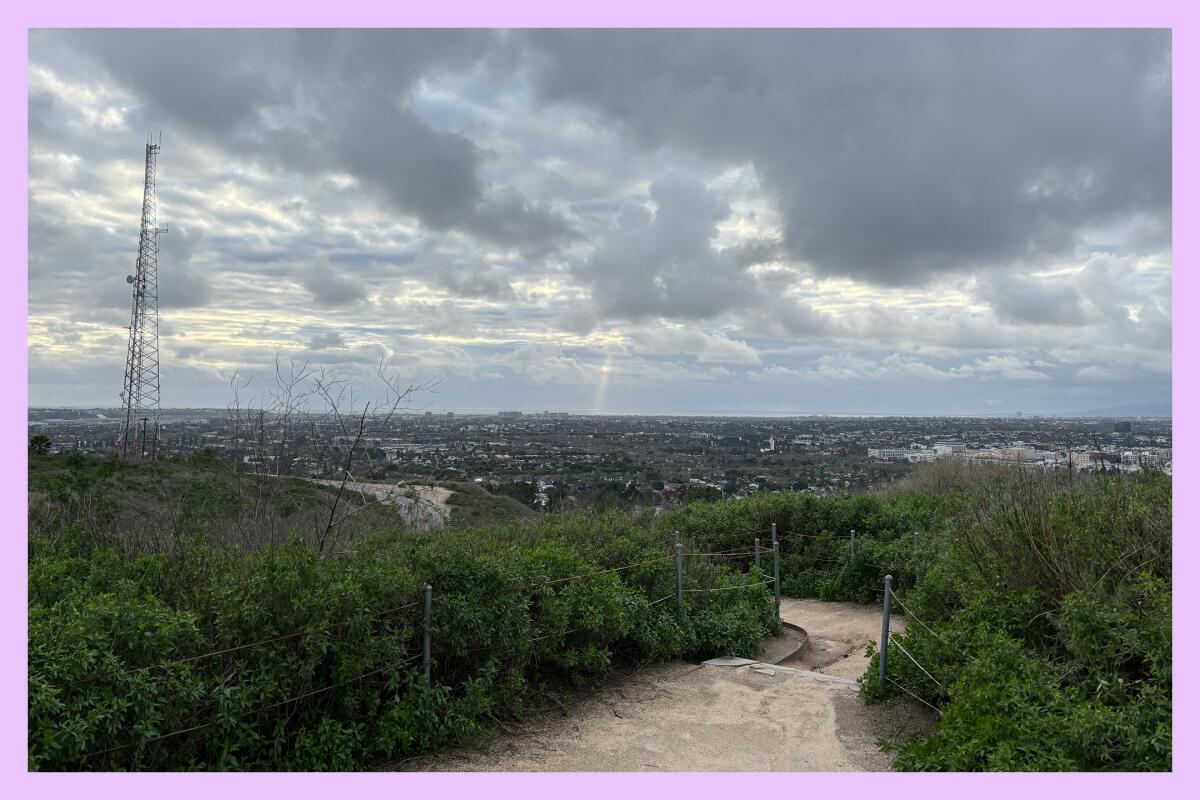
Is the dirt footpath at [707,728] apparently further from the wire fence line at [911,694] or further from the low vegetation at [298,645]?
the low vegetation at [298,645]

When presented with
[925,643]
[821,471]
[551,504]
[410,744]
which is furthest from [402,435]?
[821,471]

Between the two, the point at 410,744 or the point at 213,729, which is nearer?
the point at 213,729

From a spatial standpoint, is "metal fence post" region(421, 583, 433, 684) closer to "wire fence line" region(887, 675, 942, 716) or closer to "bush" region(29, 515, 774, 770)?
"bush" region(29, 515, 774, 770)

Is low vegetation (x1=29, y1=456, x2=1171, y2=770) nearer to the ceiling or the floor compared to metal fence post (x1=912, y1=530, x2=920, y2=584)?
nearer to the ceiling

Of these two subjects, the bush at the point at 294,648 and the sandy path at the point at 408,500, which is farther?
the sandy path at the point at 408,500

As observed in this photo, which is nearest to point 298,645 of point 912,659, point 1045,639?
point 912,659

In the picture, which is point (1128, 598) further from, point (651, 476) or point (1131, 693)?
point (651, 476)

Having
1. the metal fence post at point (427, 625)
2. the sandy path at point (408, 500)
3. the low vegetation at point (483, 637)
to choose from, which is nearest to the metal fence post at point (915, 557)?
the low vegetation at point (483, 637)

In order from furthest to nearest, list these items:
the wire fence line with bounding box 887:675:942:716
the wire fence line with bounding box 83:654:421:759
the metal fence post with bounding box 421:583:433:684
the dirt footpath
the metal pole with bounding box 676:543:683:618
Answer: the metal pole with bounding box 676:543:683:618 < the wire fence line with bounding box 887:675:942:716 < the metal fence post with bounding box 421:583:433:684 < the dirt footpath < the wire fence line with bounding box 83:654:421:759

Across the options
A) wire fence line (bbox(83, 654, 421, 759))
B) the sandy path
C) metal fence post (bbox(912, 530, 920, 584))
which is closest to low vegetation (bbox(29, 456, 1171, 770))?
wire fence line (bbox(83, 654, 421, 759))
